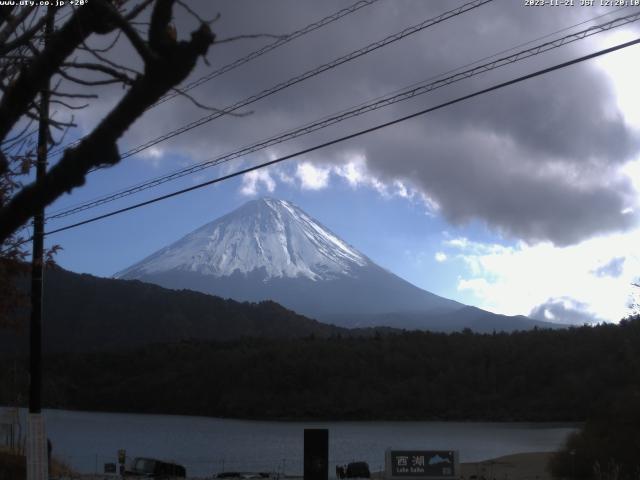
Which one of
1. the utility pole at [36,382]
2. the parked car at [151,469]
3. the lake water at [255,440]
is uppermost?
the utility pole at [36,382]

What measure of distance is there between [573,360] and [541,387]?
4459mm

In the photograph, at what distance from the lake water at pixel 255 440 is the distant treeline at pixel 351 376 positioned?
5.00 m

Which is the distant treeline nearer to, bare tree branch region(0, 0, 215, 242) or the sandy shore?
the sandy shore

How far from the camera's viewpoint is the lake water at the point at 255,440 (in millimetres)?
46406

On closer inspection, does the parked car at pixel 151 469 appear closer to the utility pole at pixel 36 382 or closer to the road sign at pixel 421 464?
the road sign at pixel 421 464

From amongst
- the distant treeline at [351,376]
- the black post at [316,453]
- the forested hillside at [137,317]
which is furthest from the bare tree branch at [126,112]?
the forested hillside at [137,317]

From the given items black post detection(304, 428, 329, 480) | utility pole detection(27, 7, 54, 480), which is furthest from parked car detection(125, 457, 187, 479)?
black post detection(304, 428, 329, 480)

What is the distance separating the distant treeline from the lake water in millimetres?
5002

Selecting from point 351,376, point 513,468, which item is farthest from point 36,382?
point 351,376

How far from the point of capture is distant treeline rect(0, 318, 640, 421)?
90125mm

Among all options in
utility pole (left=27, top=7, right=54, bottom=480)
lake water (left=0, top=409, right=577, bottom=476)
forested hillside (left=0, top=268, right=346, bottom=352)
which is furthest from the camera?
forested hillside (left=0, top=268, right=346, bottom=352)

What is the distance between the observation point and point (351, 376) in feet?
326

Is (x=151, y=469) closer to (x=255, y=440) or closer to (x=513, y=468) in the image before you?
(x=513, y=468)

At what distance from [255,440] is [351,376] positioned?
125ft
